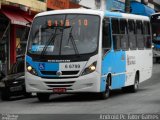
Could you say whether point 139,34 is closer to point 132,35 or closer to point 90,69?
point 132,35

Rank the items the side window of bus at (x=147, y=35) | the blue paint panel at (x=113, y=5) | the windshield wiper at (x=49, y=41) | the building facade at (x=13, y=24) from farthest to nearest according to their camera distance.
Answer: the blue paint panel at (x=113, y=5)
the building facade at (x=13, y=24)
the side window of bus at (x=147, y=35)
the windshield wiper at (x=49, y=41)

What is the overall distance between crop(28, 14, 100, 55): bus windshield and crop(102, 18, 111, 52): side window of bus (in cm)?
36

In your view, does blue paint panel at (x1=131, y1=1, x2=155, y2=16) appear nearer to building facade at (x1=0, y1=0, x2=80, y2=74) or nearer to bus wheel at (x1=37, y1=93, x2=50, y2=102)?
building facade at (x1=0, y1=0, x2=80, y2=74)

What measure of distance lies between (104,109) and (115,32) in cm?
505

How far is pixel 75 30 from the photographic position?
753 inches

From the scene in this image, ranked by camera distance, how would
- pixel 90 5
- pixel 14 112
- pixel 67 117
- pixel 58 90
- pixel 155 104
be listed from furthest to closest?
1. pixel 90 5
2. pixel 58 90
3. pixel 155 104
4. pixel 14 112
5. pixel 67 117

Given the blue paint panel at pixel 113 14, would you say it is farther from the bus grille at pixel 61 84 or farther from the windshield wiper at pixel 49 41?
the bus grille at pixel 61 84

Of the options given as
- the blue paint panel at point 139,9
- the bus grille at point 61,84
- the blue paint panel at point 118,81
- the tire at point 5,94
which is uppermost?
the blue paint panel at point 139,9

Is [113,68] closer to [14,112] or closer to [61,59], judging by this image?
[61,59]

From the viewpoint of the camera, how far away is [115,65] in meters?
20.6

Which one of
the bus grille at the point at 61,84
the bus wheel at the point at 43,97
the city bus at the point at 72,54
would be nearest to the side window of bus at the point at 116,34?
the city bus at the point at 72,54

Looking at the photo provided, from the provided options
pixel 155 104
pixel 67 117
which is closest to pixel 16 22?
pixel 155 104

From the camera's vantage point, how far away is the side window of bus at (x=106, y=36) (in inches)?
762

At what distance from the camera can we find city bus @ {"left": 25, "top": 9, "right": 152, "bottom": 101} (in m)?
18.6
